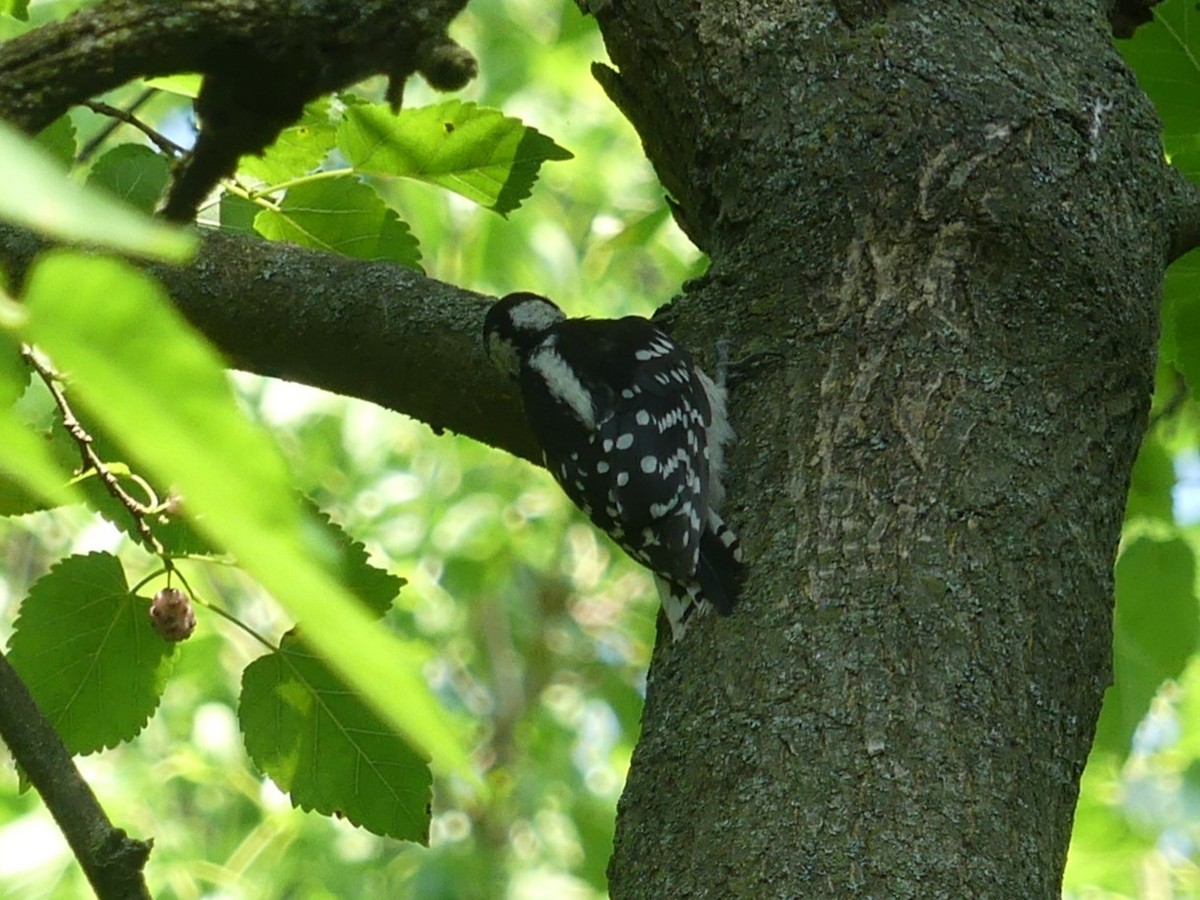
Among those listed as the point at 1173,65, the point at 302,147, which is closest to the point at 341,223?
the point at 302,147

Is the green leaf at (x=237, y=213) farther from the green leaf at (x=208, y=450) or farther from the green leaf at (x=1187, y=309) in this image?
the green leaf at (x=208, y=450)

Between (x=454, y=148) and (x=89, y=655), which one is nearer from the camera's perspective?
(x=89, y=655)

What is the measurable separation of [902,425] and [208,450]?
138 cm

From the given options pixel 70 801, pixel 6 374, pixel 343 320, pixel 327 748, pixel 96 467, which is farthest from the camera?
pixel 343 320

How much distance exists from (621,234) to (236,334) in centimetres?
Answer: 104

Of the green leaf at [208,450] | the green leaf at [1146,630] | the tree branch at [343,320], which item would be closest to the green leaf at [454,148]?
the tree branch at [343,320]

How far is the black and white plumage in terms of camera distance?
79.6 inches

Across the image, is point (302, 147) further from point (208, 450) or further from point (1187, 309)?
point (208, 450)

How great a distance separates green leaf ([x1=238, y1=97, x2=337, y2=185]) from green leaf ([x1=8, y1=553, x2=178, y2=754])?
71 cm

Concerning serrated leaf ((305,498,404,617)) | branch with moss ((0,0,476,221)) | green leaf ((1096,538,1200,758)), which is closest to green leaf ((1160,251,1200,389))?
green leaf ((1096,538,1200,758))

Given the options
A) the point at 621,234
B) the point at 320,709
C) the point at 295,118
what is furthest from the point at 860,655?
the point at 621,234

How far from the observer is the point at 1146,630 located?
252 cm

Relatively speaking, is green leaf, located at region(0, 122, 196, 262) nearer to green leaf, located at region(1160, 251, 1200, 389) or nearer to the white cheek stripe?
the white cheek stripe

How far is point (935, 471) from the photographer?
164 centimetres
